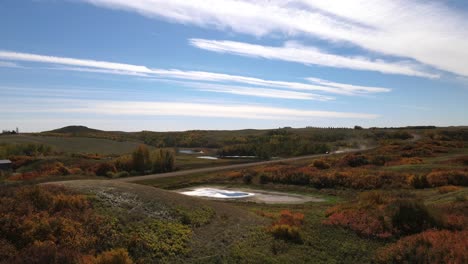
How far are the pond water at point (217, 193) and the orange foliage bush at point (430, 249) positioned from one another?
19.1m

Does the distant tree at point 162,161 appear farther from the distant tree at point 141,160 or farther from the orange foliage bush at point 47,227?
the orange foliage bush at point 47,227

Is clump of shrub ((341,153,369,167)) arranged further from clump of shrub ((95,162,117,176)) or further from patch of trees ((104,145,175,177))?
clump of shrub ((95,162,117,176))

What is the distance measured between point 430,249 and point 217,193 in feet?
75.6

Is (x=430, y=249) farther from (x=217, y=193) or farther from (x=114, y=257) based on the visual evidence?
(x=217, y=193)

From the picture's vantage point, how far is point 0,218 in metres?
12.4

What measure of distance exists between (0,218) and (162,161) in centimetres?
3930

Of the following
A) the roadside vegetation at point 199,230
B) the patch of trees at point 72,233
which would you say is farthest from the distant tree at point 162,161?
the patch of trees at point 72,233

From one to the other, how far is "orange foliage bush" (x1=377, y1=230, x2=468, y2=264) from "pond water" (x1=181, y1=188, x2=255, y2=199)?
62.7ft

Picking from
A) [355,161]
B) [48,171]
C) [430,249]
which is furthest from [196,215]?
[355,161]

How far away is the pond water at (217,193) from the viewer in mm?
34438

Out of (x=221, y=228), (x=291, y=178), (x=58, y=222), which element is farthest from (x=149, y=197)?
(x=291, y=178)

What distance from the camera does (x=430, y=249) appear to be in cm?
1470

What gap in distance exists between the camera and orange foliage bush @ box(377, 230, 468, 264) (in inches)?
548

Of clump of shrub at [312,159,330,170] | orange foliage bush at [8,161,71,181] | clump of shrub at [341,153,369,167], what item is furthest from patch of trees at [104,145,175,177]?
clump of shrub at [341,153,369,167]
